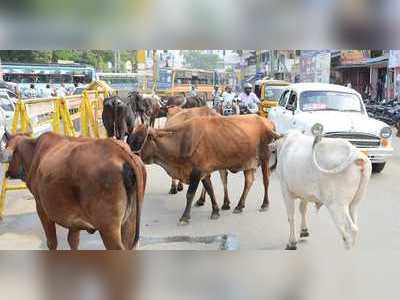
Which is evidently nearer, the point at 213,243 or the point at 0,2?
the point at 0,2

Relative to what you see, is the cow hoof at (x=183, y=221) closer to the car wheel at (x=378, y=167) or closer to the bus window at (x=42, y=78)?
the car wheel at (x=378, y=167)

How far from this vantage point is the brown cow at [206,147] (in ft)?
18.6

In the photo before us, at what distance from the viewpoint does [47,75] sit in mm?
28031

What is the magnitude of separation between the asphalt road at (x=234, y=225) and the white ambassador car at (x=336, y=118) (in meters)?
0.97

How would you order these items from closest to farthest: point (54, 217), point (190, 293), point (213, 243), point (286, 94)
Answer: point (190, 293)
point (54, 217)
point (213, 243)
point (286, 94)

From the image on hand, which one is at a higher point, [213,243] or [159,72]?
[159,72]

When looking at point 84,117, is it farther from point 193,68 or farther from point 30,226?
point 193,68

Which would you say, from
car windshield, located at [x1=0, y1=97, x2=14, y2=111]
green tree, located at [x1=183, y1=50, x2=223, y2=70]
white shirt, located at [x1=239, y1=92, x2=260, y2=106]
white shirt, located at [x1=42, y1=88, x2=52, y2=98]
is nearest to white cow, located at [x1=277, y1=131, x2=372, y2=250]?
green tree, located at [x1=183, y1=50, x2=223, y2=70]

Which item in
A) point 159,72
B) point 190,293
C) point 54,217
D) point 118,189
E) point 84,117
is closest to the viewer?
point 190,293

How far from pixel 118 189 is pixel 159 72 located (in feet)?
87.3

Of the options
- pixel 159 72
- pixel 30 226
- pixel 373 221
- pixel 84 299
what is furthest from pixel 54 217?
pixel 159 72

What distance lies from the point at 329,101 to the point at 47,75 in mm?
22296

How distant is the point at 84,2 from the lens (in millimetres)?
1485

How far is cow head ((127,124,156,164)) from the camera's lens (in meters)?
5.57
